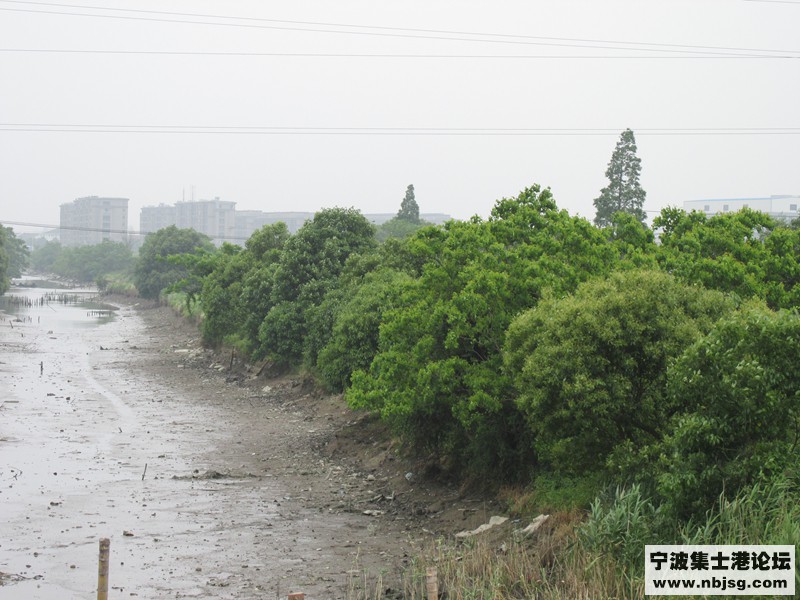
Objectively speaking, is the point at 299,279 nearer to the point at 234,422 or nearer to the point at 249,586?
the point at 234,422

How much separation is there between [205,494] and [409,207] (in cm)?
6843

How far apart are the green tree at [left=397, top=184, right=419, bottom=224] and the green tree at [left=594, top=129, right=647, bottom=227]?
3458cm

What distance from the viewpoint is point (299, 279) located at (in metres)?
43.5

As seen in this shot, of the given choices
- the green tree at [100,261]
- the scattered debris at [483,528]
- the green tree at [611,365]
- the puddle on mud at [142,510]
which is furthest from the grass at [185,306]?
the green tree at [100,261]

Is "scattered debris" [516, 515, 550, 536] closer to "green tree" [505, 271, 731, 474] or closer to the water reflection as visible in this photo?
"green tree" [505, 271, 731, 474]

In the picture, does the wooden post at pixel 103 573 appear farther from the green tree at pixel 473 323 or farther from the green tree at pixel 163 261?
the green tree at pixel 163 261

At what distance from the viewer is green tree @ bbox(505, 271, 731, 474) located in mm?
16672

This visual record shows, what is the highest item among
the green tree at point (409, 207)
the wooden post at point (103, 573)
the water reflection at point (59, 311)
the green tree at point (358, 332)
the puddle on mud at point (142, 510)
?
the green tree at point (409, 207)

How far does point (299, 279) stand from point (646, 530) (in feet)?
102

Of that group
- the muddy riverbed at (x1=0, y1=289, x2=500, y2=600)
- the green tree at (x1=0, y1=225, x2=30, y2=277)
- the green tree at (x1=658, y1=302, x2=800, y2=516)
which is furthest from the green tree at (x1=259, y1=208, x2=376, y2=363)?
the green tree at (x1=0, y1=225, x2=30, y2=277)

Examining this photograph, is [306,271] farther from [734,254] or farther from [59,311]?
[59,311]

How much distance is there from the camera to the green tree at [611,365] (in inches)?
656

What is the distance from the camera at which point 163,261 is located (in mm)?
101812

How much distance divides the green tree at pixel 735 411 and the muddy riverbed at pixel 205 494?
18.8 ft
